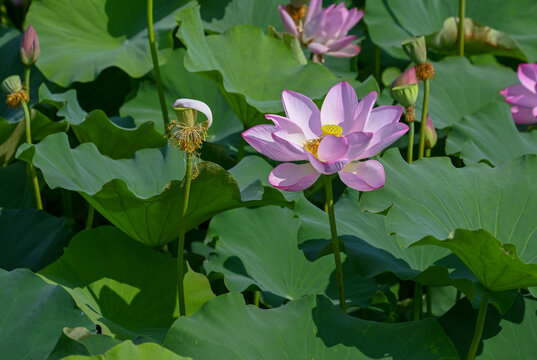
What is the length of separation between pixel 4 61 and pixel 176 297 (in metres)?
1.22

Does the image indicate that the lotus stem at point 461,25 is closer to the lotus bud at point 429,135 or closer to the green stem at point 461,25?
the green stem at point 461,25

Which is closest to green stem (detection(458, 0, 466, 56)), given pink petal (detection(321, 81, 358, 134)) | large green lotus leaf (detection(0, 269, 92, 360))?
pink petal (detection(321, 81, 358, 134))

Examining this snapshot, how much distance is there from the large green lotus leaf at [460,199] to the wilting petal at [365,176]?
0.08 meters

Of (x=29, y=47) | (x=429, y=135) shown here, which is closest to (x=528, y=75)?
(x=429, y=135)

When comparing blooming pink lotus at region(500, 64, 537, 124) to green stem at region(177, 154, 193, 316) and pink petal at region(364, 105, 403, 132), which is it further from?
green stem at region(177, 154, 193, 316)

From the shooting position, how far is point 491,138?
1.80 metres

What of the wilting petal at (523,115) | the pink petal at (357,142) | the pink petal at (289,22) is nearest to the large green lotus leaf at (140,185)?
the pink petal at (357,142)

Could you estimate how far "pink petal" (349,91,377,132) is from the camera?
1195 mm

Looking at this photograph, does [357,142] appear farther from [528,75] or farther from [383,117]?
[528,75]

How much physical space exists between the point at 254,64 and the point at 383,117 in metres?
0.79

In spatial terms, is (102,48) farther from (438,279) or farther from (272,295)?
(438,279)

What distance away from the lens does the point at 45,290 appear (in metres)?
1.17

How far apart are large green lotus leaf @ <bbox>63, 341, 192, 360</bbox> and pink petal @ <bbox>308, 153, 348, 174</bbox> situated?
0.38m

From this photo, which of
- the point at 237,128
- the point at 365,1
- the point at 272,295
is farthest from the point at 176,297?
the point at 365,1
